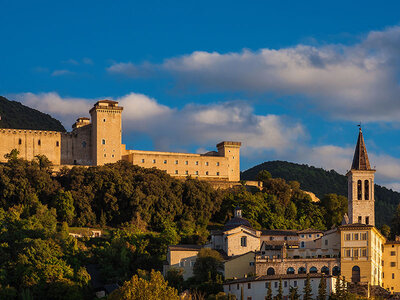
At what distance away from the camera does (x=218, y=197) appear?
96.6 metres

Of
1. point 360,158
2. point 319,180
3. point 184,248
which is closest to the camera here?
point 184,248

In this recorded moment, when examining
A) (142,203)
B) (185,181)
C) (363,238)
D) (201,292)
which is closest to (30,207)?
(142,203)

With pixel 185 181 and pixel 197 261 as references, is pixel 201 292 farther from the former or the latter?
pixel 185 181

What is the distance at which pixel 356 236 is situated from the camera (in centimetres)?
7044

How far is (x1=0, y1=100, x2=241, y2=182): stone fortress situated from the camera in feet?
328

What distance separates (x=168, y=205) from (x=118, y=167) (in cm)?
727

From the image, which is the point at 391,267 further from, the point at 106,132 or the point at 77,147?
the point at 77,147

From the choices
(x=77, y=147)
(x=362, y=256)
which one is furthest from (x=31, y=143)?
(x=362, y=256)

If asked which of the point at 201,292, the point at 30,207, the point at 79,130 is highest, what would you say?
the point at 79,130

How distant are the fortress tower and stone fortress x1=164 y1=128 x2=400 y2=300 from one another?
2518 cm

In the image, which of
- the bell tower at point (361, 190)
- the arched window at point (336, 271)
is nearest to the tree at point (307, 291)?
the arched window at point (336, 271)

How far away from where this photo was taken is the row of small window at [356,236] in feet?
230

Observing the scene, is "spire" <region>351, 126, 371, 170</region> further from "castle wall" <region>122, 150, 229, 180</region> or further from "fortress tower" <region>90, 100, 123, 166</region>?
"fortress tower" <region>90, 100, 123, 166</region>

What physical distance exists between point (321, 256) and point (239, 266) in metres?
6.11
